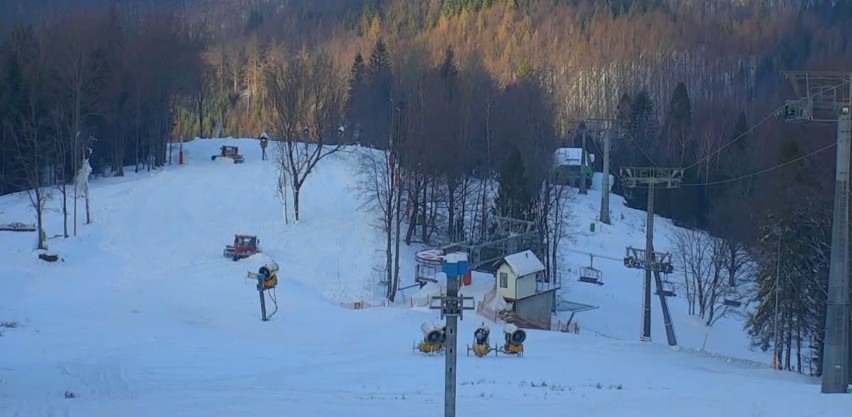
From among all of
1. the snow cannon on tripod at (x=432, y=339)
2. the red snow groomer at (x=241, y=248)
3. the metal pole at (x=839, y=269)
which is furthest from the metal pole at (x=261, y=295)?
the metal pole at (x=839, y=269)

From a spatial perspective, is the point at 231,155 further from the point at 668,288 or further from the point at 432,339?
the point at 432,339

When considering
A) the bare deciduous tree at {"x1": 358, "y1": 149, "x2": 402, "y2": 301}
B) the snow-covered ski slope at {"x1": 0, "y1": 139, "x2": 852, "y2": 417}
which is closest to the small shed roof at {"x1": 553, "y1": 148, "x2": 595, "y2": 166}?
the snow-covered ski slope at {"x1": 0, "y1": 139, "x2": 852, "y2": 417}

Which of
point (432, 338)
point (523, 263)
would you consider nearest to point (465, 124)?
point (523, 263)

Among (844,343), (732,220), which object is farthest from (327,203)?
(844,343)

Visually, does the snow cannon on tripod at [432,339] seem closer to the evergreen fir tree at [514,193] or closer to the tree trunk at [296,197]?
the evergreen fir tree at [514,193]

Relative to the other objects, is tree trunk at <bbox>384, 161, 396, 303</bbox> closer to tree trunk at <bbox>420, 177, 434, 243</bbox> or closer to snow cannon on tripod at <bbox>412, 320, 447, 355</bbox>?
tree trunk at <bbox>420, 177, 434, 243</bbox>

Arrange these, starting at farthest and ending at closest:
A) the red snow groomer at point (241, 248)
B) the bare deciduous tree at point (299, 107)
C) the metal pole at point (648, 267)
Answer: the bare deciduous tree at point (299, 107) → the red snow groomer at point (241, 248) → the metal pole at point (648, 267)
